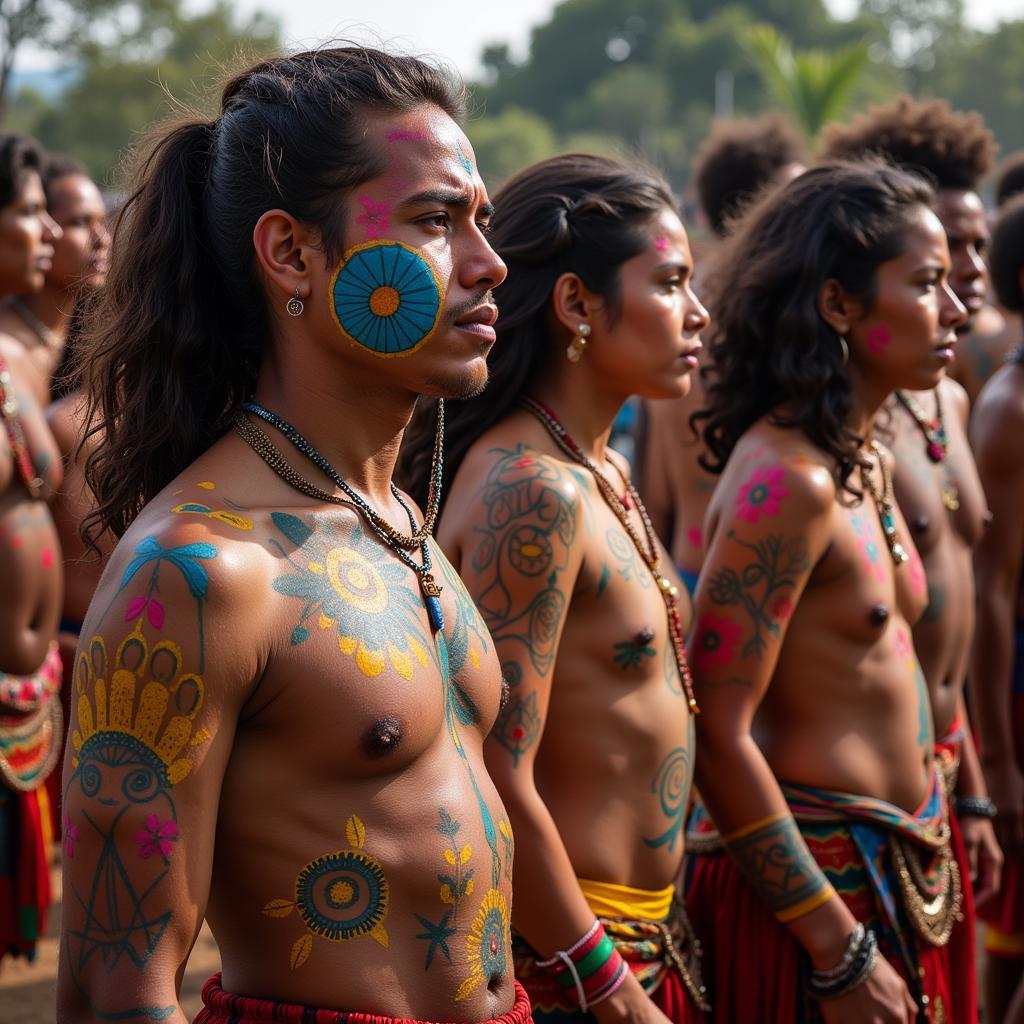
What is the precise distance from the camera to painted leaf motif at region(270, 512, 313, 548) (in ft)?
6.84

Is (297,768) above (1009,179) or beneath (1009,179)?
above

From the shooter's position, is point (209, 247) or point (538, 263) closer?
point (209, 247)

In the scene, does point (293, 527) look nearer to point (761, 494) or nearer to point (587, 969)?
point (587, 969)

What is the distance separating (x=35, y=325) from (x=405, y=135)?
4516 millimetres

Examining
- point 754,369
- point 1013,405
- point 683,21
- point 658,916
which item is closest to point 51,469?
point 754,369

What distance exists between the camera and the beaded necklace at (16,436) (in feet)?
16.3

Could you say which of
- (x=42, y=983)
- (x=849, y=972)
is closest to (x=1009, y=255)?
(x=849, y=972)

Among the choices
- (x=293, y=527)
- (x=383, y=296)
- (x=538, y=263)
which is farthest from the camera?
(x=538, y=263)

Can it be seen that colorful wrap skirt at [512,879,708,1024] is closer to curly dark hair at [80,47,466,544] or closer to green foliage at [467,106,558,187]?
curly dark hair at [80,47,466,544]

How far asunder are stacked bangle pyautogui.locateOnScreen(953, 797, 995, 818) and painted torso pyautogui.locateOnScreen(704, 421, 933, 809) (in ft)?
2.90

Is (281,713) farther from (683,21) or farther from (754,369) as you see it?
(683,21)

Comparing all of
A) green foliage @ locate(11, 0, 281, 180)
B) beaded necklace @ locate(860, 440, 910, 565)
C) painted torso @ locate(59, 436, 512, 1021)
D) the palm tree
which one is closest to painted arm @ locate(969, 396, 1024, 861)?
beaded necklace @ locate(860, 440, 910, 565)

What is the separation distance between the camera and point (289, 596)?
2.01 metres

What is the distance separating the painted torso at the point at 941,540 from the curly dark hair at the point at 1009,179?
3.52 metres
